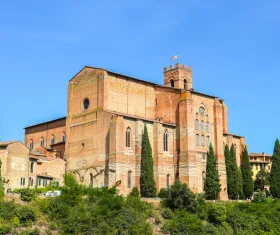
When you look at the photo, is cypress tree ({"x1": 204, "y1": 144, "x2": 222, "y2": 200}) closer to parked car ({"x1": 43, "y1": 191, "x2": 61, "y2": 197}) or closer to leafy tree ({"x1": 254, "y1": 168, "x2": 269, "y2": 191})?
parked car ({"x1": 43, "y1": 191, "x2": 61, "y2": 197})

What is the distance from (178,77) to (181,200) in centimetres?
3082

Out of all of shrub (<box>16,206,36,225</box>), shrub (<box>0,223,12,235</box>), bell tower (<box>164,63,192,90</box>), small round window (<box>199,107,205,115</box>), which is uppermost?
bell tower (<box>164,63,192,90</box>)

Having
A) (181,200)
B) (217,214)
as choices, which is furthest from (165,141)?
(217,214)

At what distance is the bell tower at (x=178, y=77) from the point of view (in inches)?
3105

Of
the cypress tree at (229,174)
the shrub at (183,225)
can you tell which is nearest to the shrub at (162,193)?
the shrub at (183,225)

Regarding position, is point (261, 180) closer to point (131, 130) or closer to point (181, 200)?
point (131, 130)

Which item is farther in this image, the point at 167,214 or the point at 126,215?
the point at 167,214

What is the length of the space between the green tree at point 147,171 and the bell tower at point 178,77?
1933cm

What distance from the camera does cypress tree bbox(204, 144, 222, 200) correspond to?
6303 centimetres

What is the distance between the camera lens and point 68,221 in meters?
43.8

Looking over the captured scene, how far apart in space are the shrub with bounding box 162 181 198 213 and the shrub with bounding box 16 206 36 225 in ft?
45.1

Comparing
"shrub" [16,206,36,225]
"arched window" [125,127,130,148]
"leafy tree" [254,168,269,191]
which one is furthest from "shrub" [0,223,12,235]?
"leafy tree" [254,168,269,191]

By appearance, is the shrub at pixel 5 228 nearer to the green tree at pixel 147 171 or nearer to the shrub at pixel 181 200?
the shrub at pixel 181 200

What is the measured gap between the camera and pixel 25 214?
4272cm
